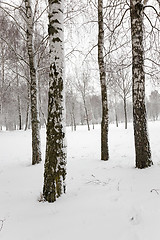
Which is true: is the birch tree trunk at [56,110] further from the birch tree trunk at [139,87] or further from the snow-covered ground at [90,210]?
the birch tree trunk at [139,87]

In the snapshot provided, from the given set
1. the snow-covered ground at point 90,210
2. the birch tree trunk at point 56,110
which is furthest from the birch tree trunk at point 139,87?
the birch tree trunk at point 56,110

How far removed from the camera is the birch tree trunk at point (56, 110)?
10.2ft

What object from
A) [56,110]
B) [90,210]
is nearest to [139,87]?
[56,110]

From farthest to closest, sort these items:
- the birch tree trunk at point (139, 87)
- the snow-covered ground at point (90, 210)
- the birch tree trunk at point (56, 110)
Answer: the birch tree trunk at point (139, 87) → the birch tree trunk at point (56, 110) → the snow-covered ground at point (90, 210)

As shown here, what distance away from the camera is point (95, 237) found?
78.7 inches

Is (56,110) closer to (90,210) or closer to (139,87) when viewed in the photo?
(90,210)

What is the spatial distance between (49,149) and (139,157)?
257cm

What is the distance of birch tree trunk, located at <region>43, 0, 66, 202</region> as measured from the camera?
311 cm

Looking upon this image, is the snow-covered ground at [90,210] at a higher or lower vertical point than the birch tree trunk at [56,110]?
lower

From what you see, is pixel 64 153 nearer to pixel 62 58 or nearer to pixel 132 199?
pixel 132 199

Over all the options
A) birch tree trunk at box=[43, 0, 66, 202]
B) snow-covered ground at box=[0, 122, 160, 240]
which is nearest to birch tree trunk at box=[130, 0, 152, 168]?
snow-covered ground at box=[0, 122, 160, 240]

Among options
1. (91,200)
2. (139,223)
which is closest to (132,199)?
(139,223)

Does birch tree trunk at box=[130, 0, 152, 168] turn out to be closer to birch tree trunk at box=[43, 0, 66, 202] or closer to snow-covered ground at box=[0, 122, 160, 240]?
snow-covered ground at box=[0, 122, 160, 240]

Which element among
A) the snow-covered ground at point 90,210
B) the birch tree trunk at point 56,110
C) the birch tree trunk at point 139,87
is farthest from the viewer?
the birch tree trunk at point 139,87
